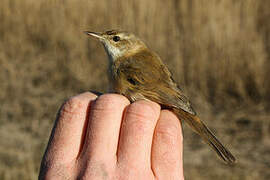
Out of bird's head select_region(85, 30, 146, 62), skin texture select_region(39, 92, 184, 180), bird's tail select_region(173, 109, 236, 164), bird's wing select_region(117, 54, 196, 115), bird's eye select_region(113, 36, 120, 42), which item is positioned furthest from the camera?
bird's eye select_region(113, 36, 120, 42)

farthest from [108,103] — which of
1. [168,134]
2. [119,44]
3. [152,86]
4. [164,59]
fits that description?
[164,59]

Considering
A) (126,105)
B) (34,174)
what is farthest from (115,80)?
(34,174)

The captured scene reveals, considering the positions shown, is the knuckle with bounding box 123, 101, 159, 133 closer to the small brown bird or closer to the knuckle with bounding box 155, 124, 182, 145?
the knuckle with bounding box 155, 124, 182, 145

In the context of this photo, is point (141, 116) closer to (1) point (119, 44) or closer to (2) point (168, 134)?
(2) point (168, 134)

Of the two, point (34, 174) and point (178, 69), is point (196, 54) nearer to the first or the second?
point (178, 69)

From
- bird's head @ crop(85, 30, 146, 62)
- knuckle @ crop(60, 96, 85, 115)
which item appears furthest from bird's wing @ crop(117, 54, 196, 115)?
knuckle @ crop(60, 96, 85, 115)

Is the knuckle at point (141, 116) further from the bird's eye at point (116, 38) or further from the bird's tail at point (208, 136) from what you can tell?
the bird's eye at point (116, 38)

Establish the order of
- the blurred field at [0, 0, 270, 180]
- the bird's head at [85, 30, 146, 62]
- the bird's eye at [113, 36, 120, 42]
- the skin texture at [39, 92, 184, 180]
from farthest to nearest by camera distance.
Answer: the blurred field at [0, 0, 270, 180] < the bird's eye at [113, 36, 120, 42] < the bird's head at [85, 30, 146, 62] < the skin texture at [39, 92, 184, 180]
